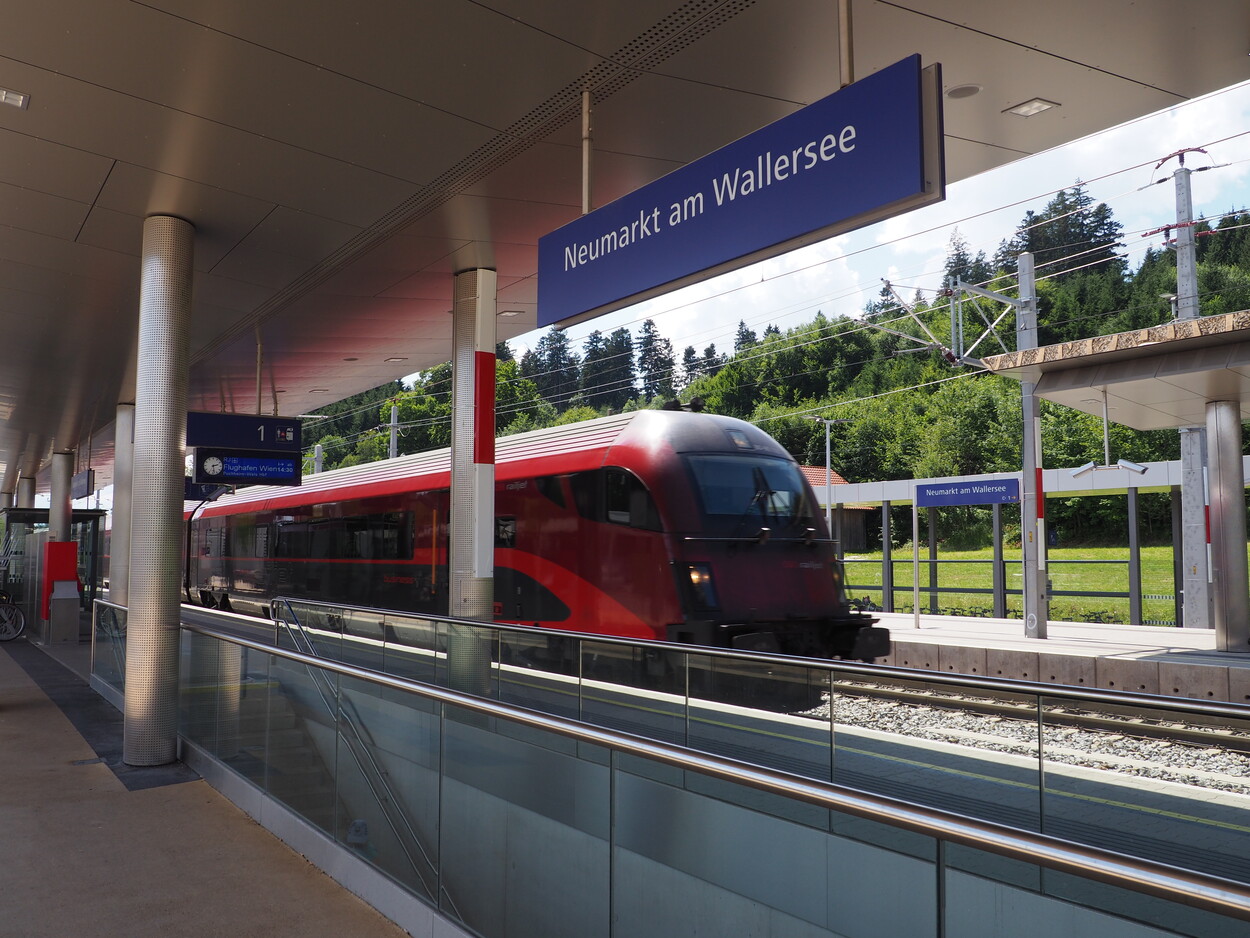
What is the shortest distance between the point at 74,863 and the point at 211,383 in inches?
480

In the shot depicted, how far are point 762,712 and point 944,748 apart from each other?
4.23 ft

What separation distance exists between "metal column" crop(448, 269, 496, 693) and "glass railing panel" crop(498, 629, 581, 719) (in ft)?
6.70

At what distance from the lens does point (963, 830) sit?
1.99 m

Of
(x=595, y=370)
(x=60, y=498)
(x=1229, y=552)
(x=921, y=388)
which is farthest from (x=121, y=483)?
(x=595, y=370)

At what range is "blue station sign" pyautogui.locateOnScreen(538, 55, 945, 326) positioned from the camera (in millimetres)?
3949

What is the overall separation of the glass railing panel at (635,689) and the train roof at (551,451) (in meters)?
4.57

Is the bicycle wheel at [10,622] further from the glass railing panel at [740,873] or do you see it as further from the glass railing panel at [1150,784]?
the glass railing panel at [1150,784]

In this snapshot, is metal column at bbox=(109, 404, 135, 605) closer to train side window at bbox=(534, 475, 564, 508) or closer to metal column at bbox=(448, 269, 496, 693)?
train side window at bbox=(534, 475, 564, 508)

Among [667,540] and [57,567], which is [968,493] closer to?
[667,540]

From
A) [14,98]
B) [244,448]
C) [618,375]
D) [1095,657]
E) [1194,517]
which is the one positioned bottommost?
[1095,657]

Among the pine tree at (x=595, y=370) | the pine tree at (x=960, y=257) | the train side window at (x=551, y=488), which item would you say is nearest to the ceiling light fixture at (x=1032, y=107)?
the train side window at (x=551, y=488)

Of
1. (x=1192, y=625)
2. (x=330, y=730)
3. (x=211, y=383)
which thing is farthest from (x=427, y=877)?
(x=1192, y=625)

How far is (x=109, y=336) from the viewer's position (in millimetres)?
12352

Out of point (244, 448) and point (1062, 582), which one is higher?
point (244, 448)
